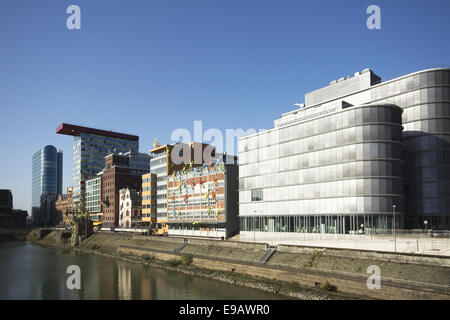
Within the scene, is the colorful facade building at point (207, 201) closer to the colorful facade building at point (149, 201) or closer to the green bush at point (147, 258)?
the colorful facade building at point (149, 201)

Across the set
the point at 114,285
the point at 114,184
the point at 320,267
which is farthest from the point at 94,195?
the point at 320,267

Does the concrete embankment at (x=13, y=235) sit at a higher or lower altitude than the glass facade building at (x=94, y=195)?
lower

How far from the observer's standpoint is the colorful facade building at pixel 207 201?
338ft

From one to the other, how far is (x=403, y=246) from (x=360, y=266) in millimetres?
12429

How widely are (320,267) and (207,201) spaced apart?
56.9m

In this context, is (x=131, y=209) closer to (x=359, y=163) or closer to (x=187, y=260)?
(x=187, y=260)

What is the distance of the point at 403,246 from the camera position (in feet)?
189

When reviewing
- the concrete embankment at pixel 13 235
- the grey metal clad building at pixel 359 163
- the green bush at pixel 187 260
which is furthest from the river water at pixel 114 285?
the concrete embankment at pixel 13 235

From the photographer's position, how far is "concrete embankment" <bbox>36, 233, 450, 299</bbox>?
4203 centimetres

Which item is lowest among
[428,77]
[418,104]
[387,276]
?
[387,276]

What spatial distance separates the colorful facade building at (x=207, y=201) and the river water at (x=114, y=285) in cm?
2703
